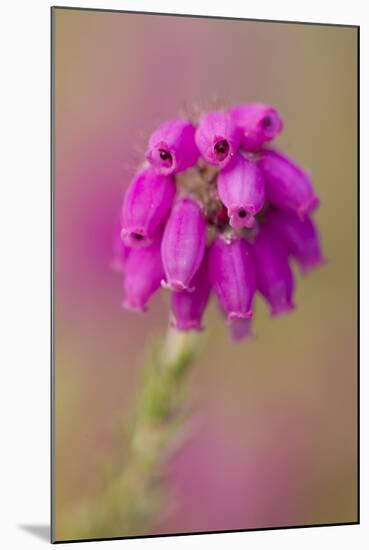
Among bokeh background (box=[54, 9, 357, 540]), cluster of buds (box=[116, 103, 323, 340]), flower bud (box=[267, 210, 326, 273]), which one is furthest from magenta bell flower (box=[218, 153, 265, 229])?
bokeh background (box=[54, 9, 357, 540])

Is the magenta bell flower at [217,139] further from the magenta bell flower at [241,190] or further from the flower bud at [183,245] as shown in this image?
the flower bud at [183,245]

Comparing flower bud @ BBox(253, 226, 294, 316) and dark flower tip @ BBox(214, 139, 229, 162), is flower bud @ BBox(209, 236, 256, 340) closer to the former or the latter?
flower bud @ BBox(253, 226, 294, 316)

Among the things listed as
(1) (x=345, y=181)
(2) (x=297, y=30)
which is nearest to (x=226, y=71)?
(2) (x=297, y=30)

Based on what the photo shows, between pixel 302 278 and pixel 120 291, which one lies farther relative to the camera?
pixel 302 278

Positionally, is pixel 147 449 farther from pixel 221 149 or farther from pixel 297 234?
pixel 221 149

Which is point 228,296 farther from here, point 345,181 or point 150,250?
point 345,181

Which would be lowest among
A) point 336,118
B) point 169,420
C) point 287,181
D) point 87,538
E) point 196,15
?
point 87,538
